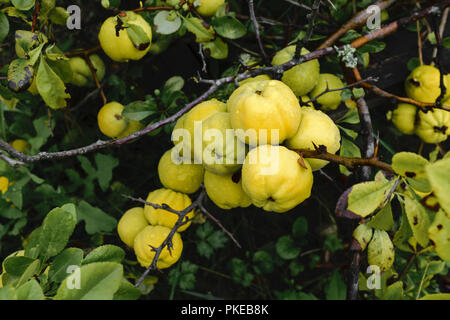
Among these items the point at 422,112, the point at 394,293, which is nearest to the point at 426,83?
the point at 422,112

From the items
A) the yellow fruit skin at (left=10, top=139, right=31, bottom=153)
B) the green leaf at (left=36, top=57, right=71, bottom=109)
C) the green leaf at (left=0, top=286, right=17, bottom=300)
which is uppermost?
the green leaf at (left=36, top=57, right=71, bottom=109)

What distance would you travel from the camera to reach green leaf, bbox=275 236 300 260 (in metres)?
1.86

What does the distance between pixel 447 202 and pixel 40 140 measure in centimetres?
168

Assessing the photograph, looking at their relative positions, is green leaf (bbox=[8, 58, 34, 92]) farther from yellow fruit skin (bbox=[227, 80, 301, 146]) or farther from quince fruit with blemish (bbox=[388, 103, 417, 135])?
quince fruit with blemish (bbox=[388, 103, 417, 135])

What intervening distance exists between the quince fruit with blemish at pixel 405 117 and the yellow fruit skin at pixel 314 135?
0.69m

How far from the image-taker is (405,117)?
5.08 feet

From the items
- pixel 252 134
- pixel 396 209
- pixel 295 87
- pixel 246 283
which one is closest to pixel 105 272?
pixel 252 134

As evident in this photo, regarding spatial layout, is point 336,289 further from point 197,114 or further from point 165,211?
point 197,114

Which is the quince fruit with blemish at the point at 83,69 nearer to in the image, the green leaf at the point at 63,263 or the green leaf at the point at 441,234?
the green leaf at the point at 63,263

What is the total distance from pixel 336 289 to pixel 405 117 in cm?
91

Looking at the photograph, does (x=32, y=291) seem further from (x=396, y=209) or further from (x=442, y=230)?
(x=396, y=209)

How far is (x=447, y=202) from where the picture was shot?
0.65 m

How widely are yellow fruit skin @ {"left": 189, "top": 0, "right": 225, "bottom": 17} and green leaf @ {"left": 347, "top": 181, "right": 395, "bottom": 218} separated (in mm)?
905

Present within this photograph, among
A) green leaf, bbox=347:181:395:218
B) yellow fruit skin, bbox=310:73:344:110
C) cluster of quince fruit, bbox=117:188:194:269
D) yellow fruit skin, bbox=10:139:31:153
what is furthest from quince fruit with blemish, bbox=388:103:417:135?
yellow fruit skin, bbox=10:139:31:153
